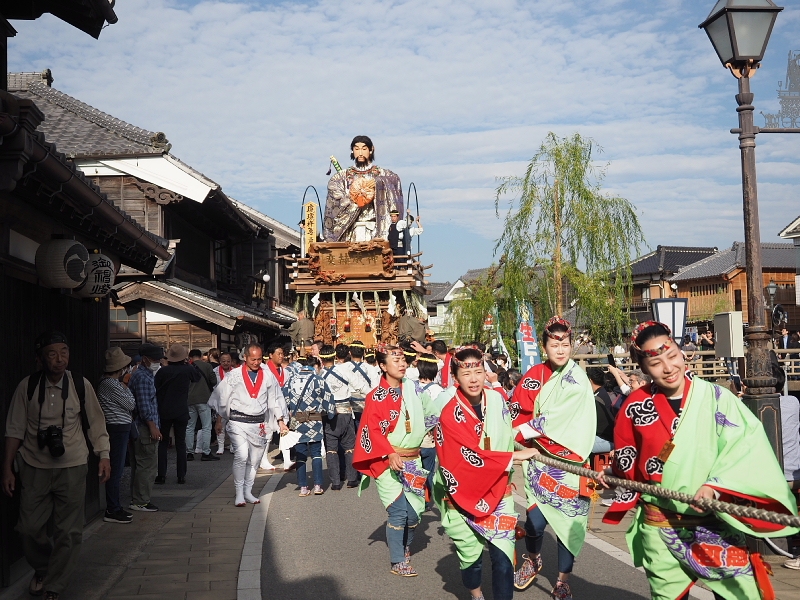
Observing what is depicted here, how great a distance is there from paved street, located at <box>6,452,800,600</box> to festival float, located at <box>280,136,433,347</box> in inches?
383

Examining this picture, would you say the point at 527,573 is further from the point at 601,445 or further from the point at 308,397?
the point at 308,397

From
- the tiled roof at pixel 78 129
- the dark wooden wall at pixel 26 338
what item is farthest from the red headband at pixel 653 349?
the tiled roof at pixel 78 129

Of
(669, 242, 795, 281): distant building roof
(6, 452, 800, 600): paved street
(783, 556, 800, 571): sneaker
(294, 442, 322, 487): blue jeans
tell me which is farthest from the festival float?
(669, 242, 795, 281): distant building roof

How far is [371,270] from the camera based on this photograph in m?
20.5

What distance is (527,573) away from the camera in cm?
663

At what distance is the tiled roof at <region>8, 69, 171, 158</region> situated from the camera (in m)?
21.8

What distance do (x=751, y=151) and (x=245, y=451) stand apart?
6.68 meters

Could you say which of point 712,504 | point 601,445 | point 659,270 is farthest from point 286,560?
point 659,270

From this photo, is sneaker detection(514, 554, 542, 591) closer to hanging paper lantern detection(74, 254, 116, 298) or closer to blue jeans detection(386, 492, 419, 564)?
blue jeans detection(386, 492, 419, 564)

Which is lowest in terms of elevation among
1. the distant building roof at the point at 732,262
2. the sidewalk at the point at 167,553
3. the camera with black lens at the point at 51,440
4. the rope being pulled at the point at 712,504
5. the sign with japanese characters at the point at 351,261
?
the sidewalk at the point at 167,553

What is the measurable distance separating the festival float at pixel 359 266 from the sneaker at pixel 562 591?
13713 mm

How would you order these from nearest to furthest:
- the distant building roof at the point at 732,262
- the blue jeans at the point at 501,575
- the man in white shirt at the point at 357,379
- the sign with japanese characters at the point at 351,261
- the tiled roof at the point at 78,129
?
the blue jeans at the point at 501,575 → the man in white shirt at the point at 357,379 → the sign with japanese characters at the point at 351,261 → the tiled roof at the point at 78,129 → the distant building roof at the point at 732,262

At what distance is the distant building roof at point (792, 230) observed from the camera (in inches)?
1500

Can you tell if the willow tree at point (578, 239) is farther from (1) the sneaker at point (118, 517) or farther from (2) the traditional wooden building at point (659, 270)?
(2) the traditional wooden building at point (659, 270)
